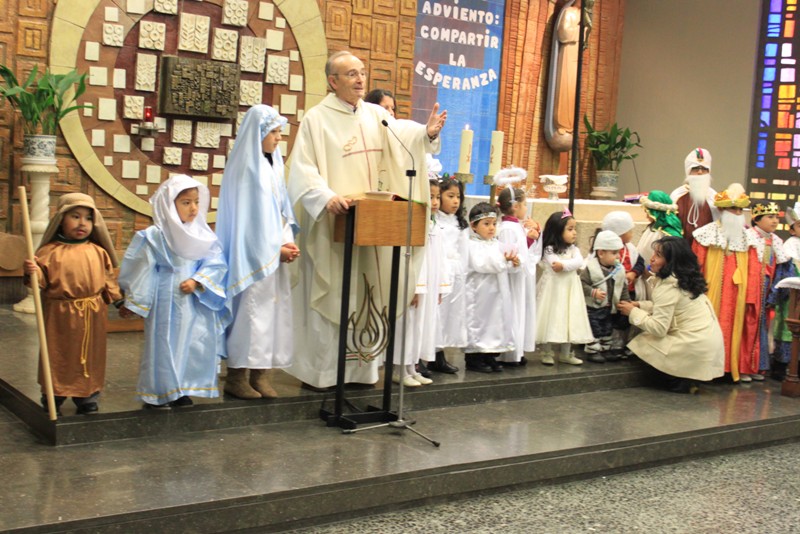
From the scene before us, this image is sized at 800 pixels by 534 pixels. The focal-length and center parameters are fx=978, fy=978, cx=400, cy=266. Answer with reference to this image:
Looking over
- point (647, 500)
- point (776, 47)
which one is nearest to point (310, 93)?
point (647, 500)

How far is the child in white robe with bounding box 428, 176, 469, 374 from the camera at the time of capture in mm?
6305

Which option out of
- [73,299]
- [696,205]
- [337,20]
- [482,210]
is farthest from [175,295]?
[337,20]

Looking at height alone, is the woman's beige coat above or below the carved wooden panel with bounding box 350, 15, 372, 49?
below

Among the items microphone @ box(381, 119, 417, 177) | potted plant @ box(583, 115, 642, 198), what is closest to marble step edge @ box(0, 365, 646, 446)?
microphone @ box(381, 119, 417, 177)

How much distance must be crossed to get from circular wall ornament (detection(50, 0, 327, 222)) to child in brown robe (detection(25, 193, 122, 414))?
3.52m

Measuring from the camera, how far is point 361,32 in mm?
9305

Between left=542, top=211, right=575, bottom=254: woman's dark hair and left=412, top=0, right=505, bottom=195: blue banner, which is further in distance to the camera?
left=412, top=0, right=505, bottom=195: blue banner

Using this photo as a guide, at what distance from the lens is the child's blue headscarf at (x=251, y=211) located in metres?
5.10

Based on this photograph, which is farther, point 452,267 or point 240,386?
point 452,267

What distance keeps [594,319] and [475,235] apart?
4.17 feet

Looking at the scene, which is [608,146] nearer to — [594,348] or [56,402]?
[594,348]

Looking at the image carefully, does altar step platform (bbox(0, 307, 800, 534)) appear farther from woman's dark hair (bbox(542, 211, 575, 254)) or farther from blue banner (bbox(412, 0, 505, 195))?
blue banner (bbox(412, 0, 505, 195))

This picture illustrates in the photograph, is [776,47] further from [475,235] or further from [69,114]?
[69,114]

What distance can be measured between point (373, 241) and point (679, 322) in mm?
2954
